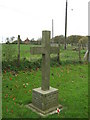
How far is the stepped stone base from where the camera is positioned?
450 centimetres

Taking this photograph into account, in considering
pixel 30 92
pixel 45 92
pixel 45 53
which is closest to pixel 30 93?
pixel 30 92

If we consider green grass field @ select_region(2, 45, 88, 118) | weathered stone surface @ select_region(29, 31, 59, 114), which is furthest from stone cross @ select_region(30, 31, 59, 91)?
green grass field @ select_region(2, 45, 88, 118)

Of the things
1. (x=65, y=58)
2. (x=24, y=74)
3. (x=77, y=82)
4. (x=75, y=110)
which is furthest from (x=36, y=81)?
(x=65, y=58)

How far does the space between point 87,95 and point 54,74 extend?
3018 mm

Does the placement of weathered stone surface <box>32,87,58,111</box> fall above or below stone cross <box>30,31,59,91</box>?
below

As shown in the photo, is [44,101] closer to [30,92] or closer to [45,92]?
[45,92]

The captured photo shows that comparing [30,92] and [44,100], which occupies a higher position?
[44,100]

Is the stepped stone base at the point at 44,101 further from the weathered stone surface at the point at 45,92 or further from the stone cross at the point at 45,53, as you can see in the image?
the stone cross at the point at 45,53

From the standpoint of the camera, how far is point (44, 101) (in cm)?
450

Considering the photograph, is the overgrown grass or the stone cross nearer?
the overgrown grass

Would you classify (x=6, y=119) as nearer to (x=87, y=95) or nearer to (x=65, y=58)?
(x=87, y=95)

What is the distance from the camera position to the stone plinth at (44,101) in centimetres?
451

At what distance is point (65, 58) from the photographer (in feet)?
40.3

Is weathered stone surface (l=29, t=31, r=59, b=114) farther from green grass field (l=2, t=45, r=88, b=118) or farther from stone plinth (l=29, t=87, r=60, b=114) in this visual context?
green grass field (l=2, t=45, r=88, b=118)
